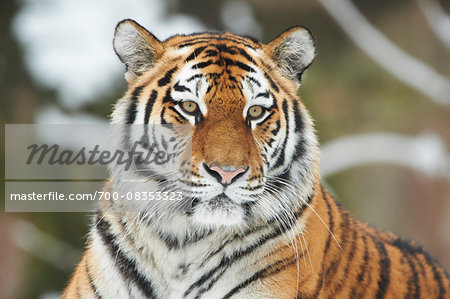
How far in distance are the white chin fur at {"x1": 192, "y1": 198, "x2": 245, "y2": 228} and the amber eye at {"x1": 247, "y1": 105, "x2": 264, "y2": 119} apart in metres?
0.32

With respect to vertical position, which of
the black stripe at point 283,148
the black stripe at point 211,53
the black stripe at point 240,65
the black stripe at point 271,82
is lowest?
the black stripe at point 283,148

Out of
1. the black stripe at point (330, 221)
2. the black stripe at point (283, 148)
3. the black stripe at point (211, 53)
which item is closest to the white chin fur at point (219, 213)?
the black stripe at point (283, 148)

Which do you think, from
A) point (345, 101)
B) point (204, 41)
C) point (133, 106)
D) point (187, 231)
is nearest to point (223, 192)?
point (187, 231)

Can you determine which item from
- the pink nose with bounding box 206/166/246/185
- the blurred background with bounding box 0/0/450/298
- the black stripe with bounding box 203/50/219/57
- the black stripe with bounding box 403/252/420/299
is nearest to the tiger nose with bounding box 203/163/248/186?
the pink nose with bounding box 206/166/246/185

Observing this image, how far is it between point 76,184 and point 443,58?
473 centimetres

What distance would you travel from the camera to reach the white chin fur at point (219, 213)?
1854mm

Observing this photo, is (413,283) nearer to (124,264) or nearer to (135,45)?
(124,264)

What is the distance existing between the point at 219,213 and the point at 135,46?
695mm

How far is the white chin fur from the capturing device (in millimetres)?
1854

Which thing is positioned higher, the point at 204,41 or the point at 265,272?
the point at 204,41

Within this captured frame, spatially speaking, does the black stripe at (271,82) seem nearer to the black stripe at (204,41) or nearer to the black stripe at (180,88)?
the black stripe at (204,41)

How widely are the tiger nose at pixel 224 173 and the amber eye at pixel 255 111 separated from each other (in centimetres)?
24

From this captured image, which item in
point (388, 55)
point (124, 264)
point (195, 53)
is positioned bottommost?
point (124, 264)

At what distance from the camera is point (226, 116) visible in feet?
6.31
